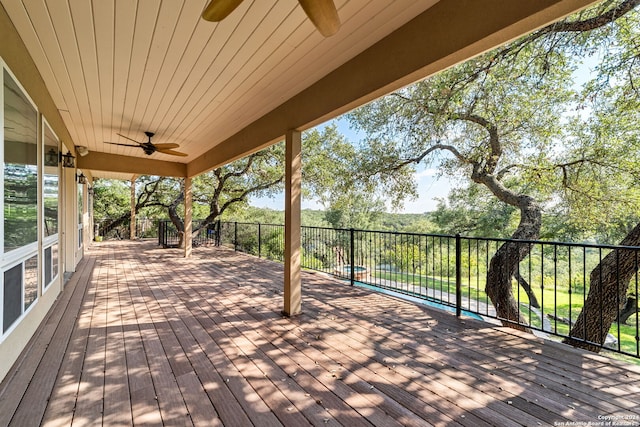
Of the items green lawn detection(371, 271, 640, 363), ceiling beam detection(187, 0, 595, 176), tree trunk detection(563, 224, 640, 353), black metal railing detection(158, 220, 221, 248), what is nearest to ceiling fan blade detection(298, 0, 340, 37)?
ceiling beam detection(187, 0, 595, 176)

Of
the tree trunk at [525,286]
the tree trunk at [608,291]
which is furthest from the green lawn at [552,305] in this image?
the tree trunk at [608,291]

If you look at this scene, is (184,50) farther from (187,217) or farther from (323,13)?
(187,217)

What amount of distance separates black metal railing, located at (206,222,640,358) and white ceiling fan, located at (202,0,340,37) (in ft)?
8.09

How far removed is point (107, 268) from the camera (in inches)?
233

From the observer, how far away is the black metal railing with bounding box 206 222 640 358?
296 cm

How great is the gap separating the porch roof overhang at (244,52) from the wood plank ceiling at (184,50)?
0.04 ft

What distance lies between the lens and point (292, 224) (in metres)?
3.35

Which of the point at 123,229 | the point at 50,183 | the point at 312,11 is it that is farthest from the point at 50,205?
the point at 123,229

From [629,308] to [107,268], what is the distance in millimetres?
12760

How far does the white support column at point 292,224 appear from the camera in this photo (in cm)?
330

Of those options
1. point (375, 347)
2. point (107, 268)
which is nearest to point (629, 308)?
point (375, 347)

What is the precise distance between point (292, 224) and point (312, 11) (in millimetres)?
2274

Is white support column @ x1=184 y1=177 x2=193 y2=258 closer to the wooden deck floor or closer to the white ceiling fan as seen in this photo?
the wooden deck floor

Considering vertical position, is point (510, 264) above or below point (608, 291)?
above
